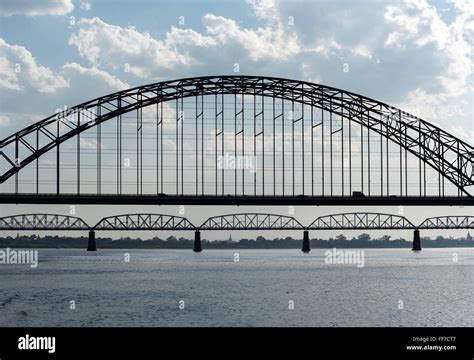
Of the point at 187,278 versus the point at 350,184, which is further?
the point at 350,184

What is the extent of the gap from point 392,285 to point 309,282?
24.8 ft

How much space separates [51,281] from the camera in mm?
74062

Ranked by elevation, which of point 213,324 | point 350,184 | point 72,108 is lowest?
point 213,324

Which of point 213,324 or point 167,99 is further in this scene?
point 167,99

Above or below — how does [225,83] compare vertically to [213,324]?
above

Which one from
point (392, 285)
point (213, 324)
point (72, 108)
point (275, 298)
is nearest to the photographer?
point (213, 324)

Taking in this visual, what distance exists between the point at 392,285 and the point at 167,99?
3429cm
